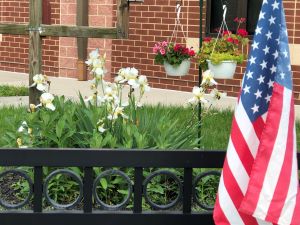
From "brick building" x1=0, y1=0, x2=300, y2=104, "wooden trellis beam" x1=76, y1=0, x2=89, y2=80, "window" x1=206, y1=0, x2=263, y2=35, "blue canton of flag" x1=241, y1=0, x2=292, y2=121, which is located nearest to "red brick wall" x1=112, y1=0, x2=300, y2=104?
"brick building" x1=0, y1=0, x2=300, y2=104

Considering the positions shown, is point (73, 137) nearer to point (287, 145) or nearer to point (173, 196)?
point (173, 196)

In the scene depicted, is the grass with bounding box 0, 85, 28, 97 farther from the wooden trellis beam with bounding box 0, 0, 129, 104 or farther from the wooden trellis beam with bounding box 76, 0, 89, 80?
the wooden trellis beam with bounding box 0, 0, 129, 104

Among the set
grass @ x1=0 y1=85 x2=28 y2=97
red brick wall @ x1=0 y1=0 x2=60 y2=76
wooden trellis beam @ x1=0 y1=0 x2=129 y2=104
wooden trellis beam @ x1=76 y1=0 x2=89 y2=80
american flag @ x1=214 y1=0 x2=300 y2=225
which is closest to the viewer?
american flag @ x1=214 y1=0 x2=300 y2=225

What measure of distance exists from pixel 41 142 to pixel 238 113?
2.01m

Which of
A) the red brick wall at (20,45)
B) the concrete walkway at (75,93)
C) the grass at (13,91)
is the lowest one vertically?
the concrete walkway at (75,93)

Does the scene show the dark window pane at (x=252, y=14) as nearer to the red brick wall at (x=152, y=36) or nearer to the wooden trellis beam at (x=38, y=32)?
the red brick wall at (x=152, y=36)

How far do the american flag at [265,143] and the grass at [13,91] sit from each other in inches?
416

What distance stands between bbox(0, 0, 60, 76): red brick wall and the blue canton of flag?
1461 cm

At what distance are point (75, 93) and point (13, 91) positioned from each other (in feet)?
3.92

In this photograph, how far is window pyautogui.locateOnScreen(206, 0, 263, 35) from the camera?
564 inches

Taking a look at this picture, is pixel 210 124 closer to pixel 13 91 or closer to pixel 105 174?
pixel 13 91

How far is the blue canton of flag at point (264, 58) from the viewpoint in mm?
3768

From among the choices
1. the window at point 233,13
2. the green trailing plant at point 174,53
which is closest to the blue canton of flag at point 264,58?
the green trailing plant at point 174,53

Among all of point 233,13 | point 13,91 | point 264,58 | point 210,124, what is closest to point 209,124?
point 210,124
